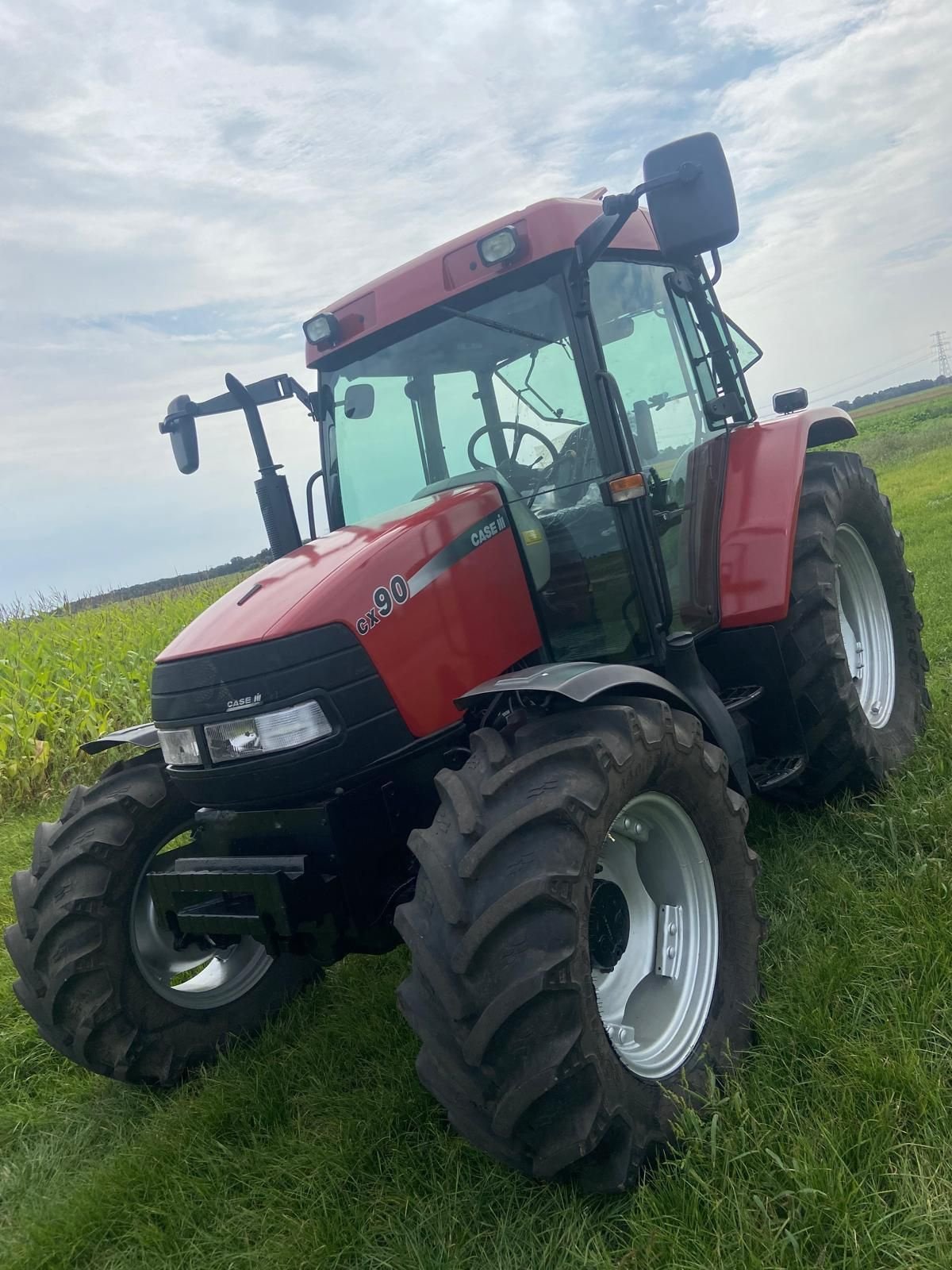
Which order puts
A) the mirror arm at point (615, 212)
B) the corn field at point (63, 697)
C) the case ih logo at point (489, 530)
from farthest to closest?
the corn field at point (63, 697), the case ih logo at point (489, 530), the mirror arm at point (615, 212)

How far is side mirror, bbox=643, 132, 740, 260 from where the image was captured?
109 inches

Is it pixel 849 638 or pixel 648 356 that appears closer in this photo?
pixel 648 356

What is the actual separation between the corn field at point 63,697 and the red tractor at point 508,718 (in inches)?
145

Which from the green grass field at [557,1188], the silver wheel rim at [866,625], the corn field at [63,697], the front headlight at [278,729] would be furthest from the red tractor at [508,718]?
the corn field at [63,697]

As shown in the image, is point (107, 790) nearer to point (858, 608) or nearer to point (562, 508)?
point (562, 508)

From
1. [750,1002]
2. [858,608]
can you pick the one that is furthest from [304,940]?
[858,608]

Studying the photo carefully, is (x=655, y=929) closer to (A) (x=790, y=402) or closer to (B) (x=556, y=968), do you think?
(B) (x=556, y=968)

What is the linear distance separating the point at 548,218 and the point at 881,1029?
95.4 inches

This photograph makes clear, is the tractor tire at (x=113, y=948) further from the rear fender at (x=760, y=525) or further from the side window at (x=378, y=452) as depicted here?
the rear fender at (x=760, y=525)

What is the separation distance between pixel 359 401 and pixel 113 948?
6.45ft

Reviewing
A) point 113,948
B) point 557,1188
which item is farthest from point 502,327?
point 557,1188

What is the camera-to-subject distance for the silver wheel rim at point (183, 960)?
3160 millimetres

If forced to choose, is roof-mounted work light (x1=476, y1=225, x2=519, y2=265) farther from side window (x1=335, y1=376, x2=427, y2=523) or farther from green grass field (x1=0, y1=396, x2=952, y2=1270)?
green grass field (x1=0, y1=396, x2=952, y2=1270)

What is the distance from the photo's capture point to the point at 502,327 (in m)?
3.11
